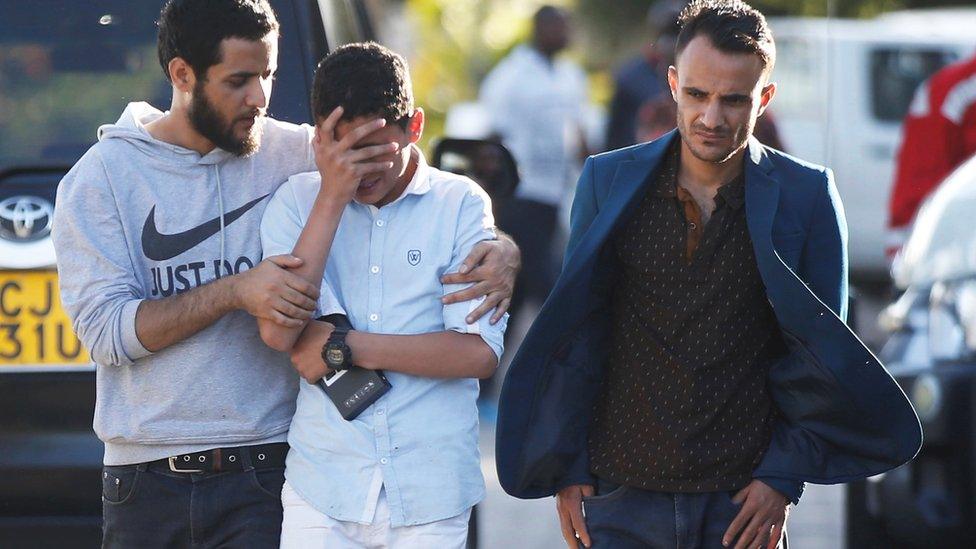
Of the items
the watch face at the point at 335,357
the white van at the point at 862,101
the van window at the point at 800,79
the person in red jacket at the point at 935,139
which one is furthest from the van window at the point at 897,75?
the watch face at the point at 335,357

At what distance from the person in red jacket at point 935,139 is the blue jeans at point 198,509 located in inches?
190

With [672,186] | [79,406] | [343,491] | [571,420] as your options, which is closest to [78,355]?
[79,406]

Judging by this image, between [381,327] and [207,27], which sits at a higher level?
[207,27]

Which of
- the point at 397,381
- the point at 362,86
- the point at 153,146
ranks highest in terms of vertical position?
the point at 362,86

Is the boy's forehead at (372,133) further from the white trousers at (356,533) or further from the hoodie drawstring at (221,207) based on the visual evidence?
the white trousers at (356,533)

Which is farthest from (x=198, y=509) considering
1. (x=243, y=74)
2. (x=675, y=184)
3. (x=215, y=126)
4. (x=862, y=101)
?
(x=862, y=101)

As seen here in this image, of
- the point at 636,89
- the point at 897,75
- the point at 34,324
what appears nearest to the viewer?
the point at 34,324

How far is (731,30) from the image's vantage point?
3.21 metres

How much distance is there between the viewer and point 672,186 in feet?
11.0

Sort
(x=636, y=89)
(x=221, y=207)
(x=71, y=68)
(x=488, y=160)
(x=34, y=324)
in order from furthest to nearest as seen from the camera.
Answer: (x=636, y=89)
(x=488, y=160)
(x=71, y=68)
(x=34, y=324)
(x=221, y=207)

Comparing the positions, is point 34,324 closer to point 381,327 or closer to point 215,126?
point 215,126

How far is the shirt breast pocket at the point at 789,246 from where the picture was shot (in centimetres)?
320

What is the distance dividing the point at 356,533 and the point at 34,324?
119 centimetres

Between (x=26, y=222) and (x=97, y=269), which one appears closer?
(x=97, y=269)
